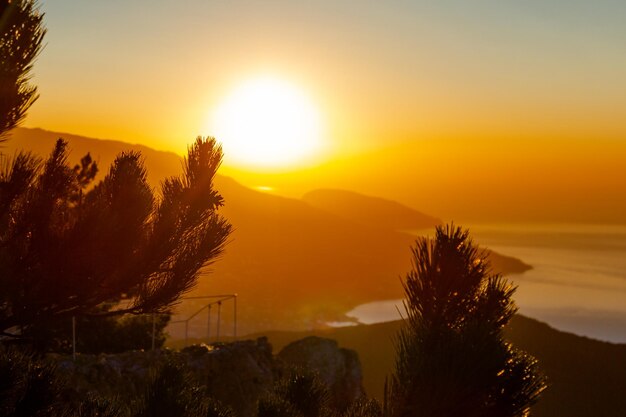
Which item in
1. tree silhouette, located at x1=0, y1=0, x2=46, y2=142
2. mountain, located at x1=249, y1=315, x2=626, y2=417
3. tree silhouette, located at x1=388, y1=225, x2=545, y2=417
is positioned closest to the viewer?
tree silhouette, located at x1=388, y1=225, x2=545, y2=417

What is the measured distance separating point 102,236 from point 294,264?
95.3 m

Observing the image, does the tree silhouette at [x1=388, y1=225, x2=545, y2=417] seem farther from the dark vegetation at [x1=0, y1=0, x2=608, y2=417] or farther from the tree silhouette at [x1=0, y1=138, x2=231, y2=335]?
the tree silhouette at [x1=0, y1=138, x2=231, y2=335]

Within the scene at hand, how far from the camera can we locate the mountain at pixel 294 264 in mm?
70438

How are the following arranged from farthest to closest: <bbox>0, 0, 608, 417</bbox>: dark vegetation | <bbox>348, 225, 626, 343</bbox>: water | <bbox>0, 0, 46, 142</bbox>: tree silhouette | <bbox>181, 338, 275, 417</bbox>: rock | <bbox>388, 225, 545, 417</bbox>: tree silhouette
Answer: <bbox>348, 225, 626, 343</bbox>: water, <bbox>181, 338, 275, 417</bbox>: rock, <bbox>0, 0, 46, 142</bbox>: tree silhouette, <bbox>0, 0, 608, 417</bbox>: dark vegetation, <bbox>388, 225, 545, 417</bbox>: tree silhouette

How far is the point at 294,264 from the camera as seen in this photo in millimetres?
101000

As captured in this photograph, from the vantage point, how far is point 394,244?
12462 cm

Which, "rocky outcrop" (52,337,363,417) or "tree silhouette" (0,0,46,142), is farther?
"rocky outcrop" (52,337,363,417)

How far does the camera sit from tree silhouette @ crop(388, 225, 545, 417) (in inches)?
131

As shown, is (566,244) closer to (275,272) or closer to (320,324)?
(275,272)

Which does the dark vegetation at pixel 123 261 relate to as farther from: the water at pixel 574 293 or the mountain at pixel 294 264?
the mountain at pixel 294 264

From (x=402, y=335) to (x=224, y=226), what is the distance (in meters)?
3.68

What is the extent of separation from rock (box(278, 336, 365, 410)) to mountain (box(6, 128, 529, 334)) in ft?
118

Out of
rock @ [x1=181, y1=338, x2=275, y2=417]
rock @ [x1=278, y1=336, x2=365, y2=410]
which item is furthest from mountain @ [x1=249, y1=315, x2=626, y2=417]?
rock @ [x1=181, y1=338, x2=275, y2=417]

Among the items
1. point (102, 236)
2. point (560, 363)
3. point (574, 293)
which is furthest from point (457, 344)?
point (574, 293)
